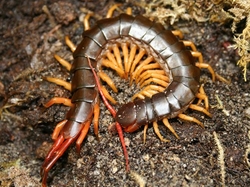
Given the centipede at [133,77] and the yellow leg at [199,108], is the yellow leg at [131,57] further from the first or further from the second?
the yellow leg at [199,108]

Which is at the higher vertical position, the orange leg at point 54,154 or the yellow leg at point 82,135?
the yellow leg at point 82,135

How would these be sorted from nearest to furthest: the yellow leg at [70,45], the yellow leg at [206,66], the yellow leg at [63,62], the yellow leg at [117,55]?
the yellow leg at [206,66] → the yellow leg at [117,55] → the yellow leg at [63,62] → the yellow leg at [70,45]

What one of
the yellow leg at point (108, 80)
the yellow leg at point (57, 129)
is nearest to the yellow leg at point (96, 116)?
the yellow leg at point (108, 80)

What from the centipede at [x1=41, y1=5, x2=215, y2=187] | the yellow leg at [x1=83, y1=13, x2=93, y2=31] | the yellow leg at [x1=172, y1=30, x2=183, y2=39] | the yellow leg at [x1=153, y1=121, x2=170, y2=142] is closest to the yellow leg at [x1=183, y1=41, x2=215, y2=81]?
the centipede at [x1=41, y1=5, x2=215, y2=187]

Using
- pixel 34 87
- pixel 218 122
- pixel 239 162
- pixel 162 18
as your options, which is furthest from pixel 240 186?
pixel 34 87

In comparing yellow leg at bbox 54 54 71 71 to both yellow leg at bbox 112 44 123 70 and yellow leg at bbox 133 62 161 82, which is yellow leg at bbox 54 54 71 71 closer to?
yellow leg at bbox 112 44 123 70

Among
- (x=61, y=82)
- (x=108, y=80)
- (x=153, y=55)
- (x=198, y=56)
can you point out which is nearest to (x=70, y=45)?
(x=61, y=82)

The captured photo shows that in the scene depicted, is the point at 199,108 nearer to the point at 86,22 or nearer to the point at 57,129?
the point at 57,129
